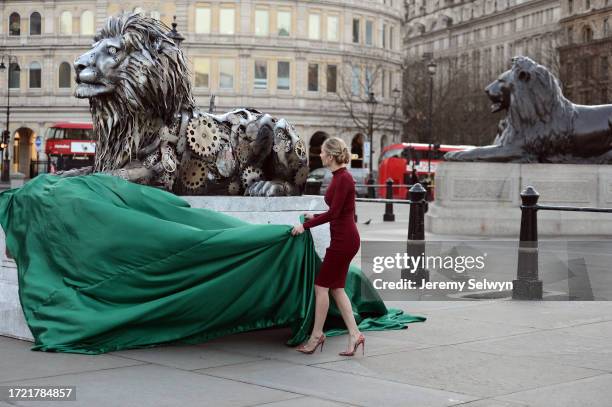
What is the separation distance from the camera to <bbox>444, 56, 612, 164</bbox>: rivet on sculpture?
70.5 feet

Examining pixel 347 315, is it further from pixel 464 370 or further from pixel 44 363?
pixel 44 363

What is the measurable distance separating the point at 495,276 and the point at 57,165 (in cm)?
5174

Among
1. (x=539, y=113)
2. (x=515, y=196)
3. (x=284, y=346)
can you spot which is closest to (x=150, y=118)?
(x=284, y=346)

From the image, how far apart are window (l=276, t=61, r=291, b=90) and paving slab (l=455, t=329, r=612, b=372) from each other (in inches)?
3258

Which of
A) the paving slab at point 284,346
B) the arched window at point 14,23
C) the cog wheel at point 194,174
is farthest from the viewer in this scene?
the arched window at point 14,23

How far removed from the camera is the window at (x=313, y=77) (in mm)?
91188

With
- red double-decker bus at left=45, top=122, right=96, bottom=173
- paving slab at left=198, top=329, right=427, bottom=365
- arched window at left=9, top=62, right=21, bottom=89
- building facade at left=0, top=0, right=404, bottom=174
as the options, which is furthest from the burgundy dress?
arched window at left=9, top=62, right=21, bottom=89

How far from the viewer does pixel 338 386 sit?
634cm

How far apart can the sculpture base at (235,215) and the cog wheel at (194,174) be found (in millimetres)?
264

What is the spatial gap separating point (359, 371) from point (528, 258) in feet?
17.1

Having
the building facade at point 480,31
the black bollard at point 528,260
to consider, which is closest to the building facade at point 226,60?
the building facade at point 480,31

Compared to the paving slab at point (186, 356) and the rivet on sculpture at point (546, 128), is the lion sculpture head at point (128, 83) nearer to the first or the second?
the paving slab at point (186, 356)

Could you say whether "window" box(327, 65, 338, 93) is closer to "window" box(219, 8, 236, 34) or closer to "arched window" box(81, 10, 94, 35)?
"window" box(219, 8, 236, 34)

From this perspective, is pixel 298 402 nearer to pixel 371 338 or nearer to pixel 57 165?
pixel 371 338
